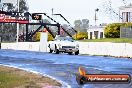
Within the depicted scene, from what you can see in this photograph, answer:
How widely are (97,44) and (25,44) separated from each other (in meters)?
19.1

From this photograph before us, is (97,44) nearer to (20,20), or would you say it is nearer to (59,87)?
(59,87)

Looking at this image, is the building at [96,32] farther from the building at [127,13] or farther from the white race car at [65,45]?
the white race car at [65,45]

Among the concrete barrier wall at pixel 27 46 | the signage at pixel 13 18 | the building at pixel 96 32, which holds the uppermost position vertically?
the signage at pixel 13 18

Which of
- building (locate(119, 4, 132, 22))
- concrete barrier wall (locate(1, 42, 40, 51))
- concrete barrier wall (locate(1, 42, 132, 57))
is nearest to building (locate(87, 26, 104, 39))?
building (locate(119, 4, 132, 22))

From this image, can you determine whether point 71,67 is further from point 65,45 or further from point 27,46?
point 27,46

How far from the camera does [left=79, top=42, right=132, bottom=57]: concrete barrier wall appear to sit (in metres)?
28.8

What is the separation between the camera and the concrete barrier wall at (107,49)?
94.4 feet

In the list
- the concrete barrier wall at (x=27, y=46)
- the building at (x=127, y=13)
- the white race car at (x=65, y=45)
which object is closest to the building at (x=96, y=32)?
the building at (x=127, y=13)

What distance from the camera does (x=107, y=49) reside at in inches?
1228

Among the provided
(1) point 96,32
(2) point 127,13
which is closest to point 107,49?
(2) point 127,13

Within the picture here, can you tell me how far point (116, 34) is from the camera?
47281 mm

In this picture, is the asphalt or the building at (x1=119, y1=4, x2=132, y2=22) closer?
the asphalt

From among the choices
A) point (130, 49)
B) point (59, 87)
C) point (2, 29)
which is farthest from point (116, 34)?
point (2, 29)

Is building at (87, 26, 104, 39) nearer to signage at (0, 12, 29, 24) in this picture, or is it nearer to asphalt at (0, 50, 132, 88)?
signage at (0, 12, 29, 24)
